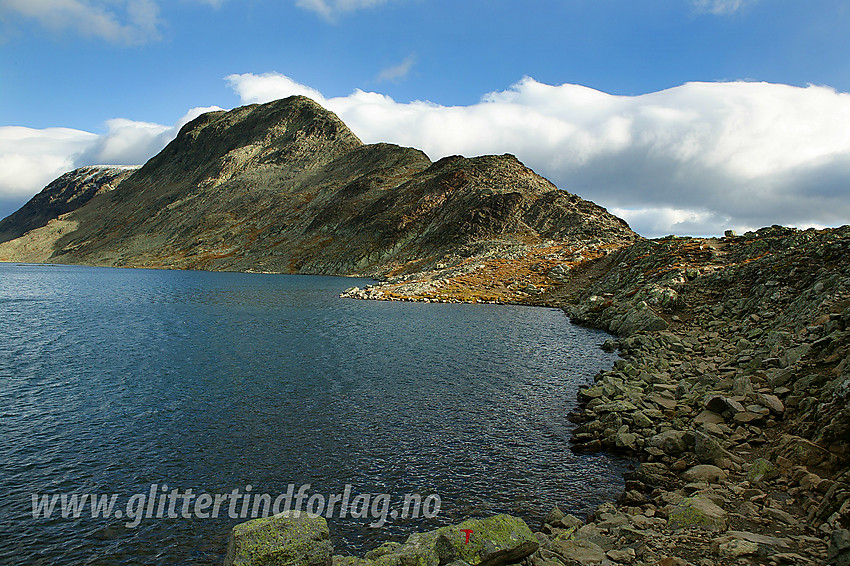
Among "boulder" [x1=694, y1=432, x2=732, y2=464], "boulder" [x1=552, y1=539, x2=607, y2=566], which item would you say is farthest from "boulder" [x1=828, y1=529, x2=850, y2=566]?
"boulder" [x1=694, y1=432, x2=732, y2=464]

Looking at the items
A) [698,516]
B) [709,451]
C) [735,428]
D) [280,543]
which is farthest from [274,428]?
[735,428]

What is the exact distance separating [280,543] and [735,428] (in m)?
16.5

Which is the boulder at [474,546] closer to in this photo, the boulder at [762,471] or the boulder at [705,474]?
the boulder at [705,474]

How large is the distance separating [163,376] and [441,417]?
18575 millimetres

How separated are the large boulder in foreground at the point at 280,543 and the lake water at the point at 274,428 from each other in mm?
3164

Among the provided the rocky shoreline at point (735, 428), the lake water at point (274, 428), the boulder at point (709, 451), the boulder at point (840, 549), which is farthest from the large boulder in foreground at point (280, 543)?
the boulder at point (709, 451)

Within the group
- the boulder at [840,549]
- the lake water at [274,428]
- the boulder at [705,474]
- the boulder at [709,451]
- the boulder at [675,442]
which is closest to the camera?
the boulder at [840,549]

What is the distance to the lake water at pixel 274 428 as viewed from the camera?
1374 cm

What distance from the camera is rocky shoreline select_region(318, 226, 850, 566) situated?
1073 cm

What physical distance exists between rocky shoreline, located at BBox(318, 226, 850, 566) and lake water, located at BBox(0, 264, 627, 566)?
2.00 metres

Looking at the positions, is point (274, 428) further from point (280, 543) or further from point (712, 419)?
point (712, 419)

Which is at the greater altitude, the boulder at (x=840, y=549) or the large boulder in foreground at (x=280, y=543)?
the boulder at (x=840, y=549)

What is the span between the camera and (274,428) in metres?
20.7

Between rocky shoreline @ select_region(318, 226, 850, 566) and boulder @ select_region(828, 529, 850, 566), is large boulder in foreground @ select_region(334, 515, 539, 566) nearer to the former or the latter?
rocky shoreline @ select_region(318, 226, 850, 566)
